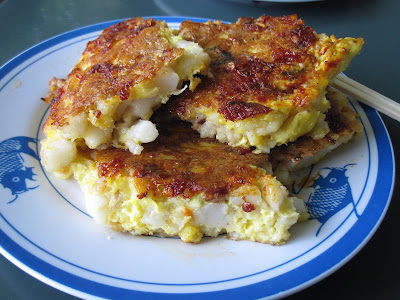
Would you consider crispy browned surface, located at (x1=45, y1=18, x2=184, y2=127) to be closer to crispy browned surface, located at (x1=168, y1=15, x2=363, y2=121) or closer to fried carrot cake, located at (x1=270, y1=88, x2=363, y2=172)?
crispy browned surface, located at (x1=168, y1=15, x2=363, y2=121)

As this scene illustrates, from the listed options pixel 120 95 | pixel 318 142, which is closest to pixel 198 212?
pixel 120 95

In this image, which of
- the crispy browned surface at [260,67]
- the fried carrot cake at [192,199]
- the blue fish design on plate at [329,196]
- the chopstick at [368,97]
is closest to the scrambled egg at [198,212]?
the fried carrot cake at [192,199]

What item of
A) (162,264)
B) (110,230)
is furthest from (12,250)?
(162,264)

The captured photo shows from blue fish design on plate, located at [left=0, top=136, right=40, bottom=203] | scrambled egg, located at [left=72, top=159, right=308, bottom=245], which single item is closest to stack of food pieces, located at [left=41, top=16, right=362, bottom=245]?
scrambled egg, located at [left=72, top=159, right=308, bottom=245]

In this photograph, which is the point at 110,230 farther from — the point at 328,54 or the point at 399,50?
the point at 399,50

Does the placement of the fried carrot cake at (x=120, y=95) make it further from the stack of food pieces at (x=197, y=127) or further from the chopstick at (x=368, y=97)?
the chopstick at (x=368, y=97)

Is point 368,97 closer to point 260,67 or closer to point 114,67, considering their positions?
point 260,67
